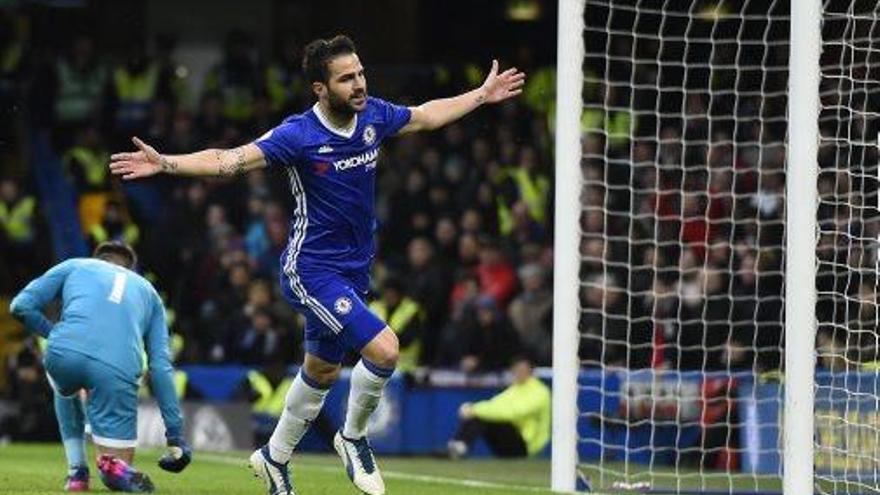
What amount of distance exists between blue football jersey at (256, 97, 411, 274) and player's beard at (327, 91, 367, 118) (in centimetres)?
7

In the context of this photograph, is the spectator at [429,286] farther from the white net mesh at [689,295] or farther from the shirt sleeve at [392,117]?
the shirt sleeve at [392,117]

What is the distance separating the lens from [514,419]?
1986 centimetres

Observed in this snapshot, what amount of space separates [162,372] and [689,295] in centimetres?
746

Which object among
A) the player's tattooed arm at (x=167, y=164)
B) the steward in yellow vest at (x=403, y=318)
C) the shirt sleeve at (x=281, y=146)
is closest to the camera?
the player's tattooed arm at (x=167, y=164)

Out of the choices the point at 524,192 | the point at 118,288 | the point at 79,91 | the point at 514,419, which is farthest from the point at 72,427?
the point at 79,91

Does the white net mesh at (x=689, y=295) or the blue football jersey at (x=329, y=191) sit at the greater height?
the blue football jersey at (x=329, y=191)

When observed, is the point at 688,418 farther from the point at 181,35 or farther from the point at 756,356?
the point at 181,35

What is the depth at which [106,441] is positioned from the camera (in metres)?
12.6

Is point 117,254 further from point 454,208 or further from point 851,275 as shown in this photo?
point 454,208

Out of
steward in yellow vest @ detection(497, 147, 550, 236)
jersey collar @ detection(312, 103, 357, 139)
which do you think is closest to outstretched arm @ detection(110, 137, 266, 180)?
jersey collar @ detection(312, 103, 357, 139)

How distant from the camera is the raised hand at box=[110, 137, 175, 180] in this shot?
985cm

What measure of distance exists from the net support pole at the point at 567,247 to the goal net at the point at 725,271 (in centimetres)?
15

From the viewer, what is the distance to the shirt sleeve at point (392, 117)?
11164 mm

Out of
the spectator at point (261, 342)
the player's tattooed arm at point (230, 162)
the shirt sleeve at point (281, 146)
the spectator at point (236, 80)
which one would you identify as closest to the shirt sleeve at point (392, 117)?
the shirt sleeve at point (281, 146)
